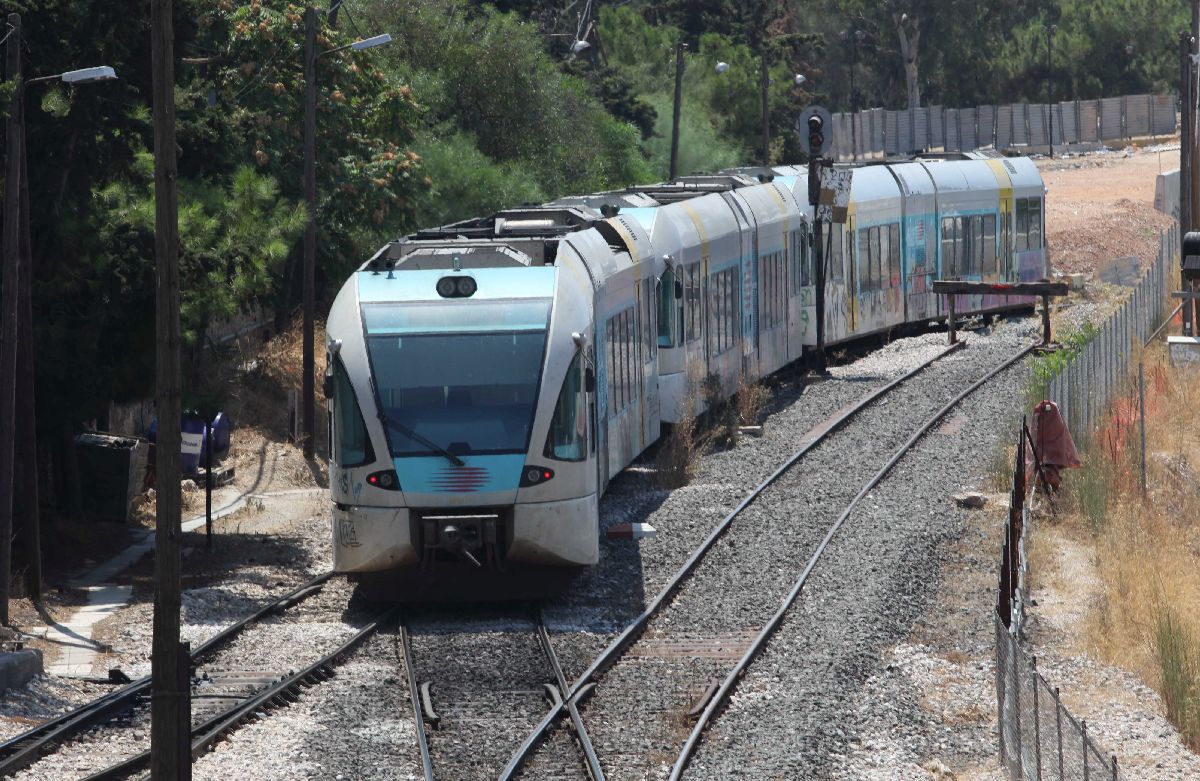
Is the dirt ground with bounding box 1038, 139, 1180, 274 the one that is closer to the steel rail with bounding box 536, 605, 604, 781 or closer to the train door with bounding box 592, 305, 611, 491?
the train door with bounding box 592, 305, 611, 491

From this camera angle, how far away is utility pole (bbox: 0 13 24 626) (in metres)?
16.7

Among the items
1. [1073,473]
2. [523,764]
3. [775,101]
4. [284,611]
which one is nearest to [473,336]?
[284,611]

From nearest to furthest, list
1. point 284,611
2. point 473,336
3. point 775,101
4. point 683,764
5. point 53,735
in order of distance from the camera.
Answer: point 683,764 → point 53,735 → point 473,336 → point 284,611 → point 775,101

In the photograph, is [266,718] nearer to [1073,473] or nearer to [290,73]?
[1073,473]

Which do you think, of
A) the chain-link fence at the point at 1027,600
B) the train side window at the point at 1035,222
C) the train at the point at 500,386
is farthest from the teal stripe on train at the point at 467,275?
the train side window at the point at 1035,222

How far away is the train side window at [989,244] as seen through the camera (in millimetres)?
37844

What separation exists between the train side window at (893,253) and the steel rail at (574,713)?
66.0 feet

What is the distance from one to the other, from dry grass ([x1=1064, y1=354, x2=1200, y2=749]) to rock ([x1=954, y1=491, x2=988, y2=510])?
93 centimetres

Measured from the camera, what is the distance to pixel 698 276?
81.0ft

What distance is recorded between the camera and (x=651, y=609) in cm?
1611

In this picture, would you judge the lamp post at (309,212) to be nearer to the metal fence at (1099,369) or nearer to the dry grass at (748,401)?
the dry grass at (748,401)

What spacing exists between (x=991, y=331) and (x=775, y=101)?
130ft

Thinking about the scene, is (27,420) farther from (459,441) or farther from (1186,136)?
(1186,136)

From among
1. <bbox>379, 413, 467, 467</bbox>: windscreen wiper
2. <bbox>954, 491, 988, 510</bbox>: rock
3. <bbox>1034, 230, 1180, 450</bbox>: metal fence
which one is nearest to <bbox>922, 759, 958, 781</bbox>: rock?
<bbox>379, 413, 467, 467</bbox>: windscreen wiper
